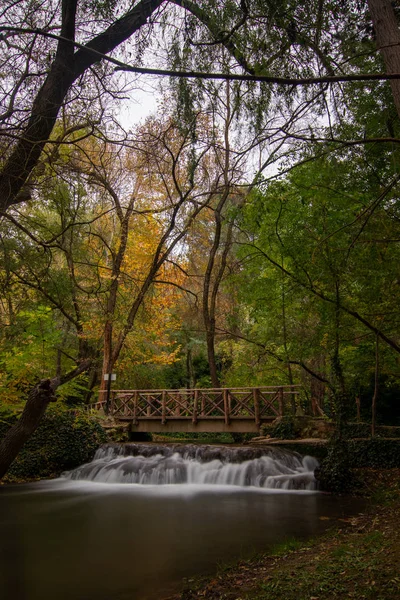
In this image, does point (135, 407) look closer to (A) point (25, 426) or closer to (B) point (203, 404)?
(B) point (203, 404)

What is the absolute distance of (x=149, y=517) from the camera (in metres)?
8.30

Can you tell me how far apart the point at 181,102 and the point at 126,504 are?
834 cm

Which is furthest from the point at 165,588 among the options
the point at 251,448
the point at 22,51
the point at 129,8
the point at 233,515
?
the point at 251,448

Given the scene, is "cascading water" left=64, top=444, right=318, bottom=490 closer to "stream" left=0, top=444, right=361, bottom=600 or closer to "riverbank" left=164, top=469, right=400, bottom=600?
"stream" left=0, top=444, right=361, bottom=600

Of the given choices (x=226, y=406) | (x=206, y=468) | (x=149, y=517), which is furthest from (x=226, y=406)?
→ (x=149, y=517)

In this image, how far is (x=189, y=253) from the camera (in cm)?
1731

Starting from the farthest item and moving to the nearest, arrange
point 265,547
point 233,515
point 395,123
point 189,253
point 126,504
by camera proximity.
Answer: point 189,253
point 126,504
point 233,515
point 395,123
point 265,547

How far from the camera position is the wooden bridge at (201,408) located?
46.5 ft

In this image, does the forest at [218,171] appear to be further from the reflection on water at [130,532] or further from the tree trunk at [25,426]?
the reflection on water at [130,532]

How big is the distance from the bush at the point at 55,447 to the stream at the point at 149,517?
1.86 feet

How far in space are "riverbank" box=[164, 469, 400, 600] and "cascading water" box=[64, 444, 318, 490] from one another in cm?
457

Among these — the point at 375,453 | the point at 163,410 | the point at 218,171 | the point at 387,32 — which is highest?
the point at 218,171

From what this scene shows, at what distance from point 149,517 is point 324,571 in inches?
195

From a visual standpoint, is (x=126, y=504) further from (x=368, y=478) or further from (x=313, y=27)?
(x=313, y=27)
